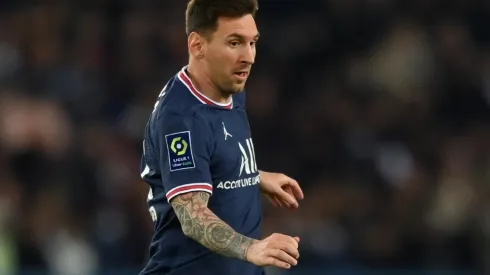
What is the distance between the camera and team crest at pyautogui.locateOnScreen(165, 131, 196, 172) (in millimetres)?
4719

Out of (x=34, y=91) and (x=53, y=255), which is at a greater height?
(x=34, y=91)

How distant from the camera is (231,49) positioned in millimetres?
4879

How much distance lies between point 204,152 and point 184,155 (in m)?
0.09

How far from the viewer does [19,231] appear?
33.1ft

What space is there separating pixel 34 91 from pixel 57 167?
869 millimetres

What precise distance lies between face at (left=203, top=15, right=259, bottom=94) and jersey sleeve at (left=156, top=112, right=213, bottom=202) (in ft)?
0.81

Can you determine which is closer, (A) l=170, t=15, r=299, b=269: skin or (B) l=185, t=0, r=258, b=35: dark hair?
(A) l=170, t=15, r=299, b=269: skin

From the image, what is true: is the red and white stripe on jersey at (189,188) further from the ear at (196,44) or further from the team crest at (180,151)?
the ear at (196,44)

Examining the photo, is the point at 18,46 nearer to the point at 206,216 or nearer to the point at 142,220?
the point at 142,220

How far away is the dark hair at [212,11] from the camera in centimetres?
484

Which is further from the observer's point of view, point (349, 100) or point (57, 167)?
point (349, 100)

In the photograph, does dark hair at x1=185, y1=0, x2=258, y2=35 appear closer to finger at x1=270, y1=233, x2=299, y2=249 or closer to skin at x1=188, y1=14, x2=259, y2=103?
skin at x1=188, y1=14, x2=259, y2=103

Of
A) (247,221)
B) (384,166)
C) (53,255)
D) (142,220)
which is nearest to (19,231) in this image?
(53,255)

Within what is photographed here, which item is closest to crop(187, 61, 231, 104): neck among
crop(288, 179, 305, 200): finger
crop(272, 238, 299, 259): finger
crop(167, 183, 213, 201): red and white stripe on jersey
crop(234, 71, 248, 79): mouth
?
crop(234, 71, 248, 79): mouth
